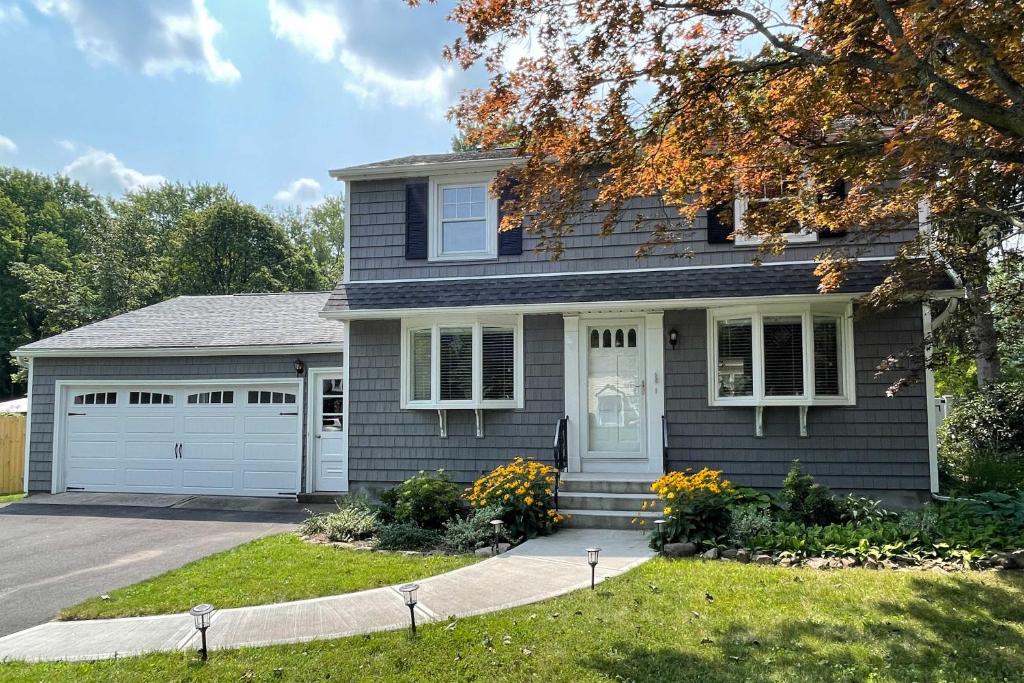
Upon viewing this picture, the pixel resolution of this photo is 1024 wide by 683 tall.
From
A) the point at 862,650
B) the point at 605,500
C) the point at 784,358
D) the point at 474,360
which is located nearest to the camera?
the point at 862,650

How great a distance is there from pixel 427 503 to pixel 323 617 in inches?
119

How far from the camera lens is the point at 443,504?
25.6ft

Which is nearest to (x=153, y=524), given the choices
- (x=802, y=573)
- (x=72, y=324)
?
(x=802, y=573)

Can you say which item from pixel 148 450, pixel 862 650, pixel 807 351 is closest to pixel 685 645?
pixel 862 650

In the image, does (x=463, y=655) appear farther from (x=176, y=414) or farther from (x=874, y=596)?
(x=176, y=414)

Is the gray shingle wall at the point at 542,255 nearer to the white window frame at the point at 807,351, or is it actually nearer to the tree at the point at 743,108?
the white window frame at the point at 807,351

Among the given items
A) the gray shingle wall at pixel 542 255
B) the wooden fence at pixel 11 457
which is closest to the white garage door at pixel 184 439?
the wooden fence at pixel 11 457

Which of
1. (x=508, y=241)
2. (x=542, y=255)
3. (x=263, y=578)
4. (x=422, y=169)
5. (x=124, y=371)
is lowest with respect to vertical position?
(x=263, y=578)

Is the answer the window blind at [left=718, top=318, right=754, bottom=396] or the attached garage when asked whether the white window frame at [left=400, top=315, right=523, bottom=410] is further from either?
the window blind at [left=718, top=318, right=754, bottom=396]

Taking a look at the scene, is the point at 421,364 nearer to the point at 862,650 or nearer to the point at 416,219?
the point at 416,219

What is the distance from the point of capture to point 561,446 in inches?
337

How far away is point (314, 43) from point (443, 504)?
7.62 meters

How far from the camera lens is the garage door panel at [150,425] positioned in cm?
1172

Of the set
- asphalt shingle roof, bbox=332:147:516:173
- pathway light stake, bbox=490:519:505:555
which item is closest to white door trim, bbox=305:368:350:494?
asphalt shingle roof, bbox=332:147:516:173
